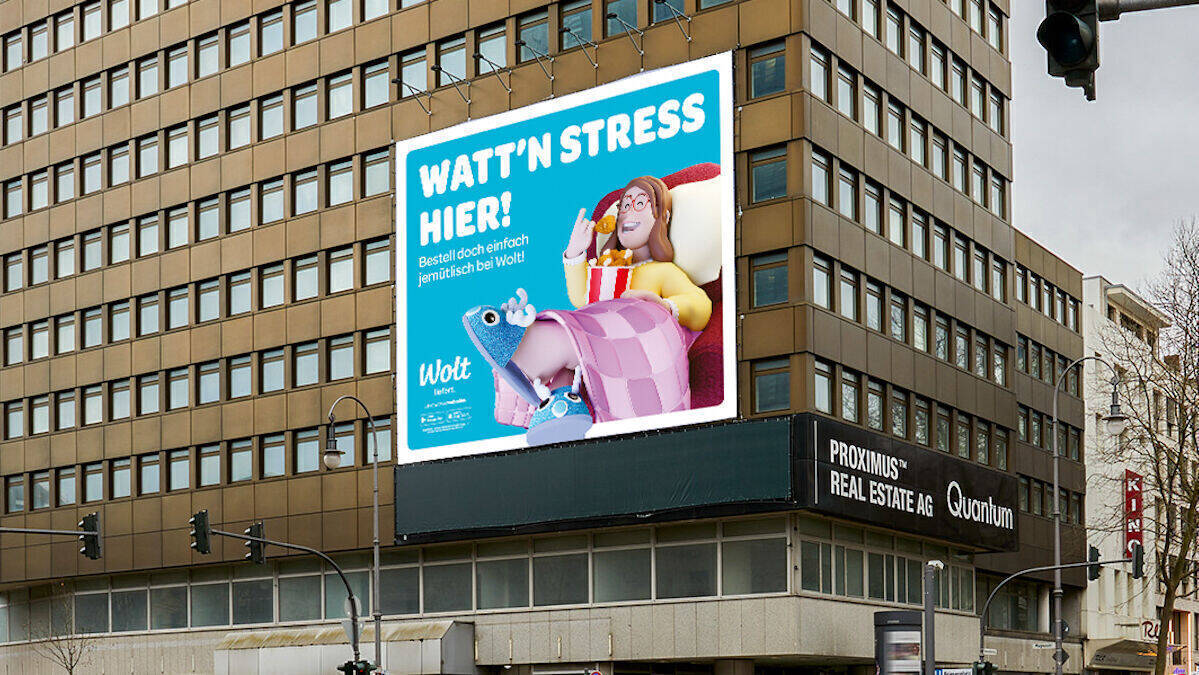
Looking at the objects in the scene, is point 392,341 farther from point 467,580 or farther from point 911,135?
point 911,135

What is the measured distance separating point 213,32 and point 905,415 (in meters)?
27.0

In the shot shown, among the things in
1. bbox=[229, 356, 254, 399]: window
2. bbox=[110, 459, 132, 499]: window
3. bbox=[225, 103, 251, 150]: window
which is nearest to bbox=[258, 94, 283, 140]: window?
bbox=[225, 103, 251, 150]: window

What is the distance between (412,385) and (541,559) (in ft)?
21.6

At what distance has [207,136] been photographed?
6056 centimetres

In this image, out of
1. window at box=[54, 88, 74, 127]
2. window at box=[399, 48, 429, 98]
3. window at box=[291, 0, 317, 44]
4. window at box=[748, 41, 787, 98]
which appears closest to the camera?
window at box=[748, 41, 787, 98]

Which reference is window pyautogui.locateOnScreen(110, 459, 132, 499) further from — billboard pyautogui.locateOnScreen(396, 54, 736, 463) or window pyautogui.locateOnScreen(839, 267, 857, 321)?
window pyautogui.locateOnScreen(839, 267, 857, 321)

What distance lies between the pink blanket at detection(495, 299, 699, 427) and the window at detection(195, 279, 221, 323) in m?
15.9

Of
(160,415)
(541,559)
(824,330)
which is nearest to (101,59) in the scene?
(160,415)

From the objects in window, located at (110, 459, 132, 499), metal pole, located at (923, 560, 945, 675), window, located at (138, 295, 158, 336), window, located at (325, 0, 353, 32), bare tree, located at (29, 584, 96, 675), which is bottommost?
bare tree, located at (29, 584, 96, 675)

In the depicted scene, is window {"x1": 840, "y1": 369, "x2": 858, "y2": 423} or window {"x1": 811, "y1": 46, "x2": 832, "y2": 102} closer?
window {"x1": 811, "y1": 46, "x2": 832, "y2": 102}

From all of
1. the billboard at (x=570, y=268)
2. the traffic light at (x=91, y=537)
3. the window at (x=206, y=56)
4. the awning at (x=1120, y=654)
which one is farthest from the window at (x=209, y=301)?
the awning at (x=1120, y=654)

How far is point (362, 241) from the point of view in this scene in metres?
55.2

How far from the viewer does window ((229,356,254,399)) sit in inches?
2304

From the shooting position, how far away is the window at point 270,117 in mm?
58469
